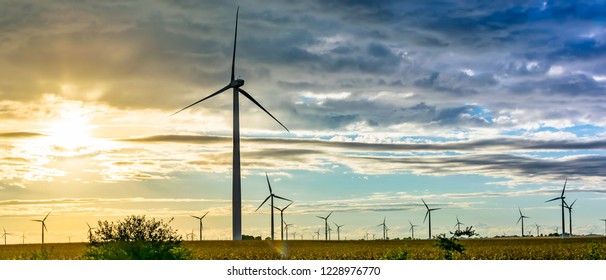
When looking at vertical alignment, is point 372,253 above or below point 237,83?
below

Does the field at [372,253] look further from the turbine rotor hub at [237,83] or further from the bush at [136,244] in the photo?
the turbine rotor hub at [237,83]

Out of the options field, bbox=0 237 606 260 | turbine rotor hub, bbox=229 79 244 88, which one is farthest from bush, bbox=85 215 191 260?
turbine rotor hub, bbox=229 79 244 88

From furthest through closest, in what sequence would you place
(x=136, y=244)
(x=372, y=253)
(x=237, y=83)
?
(x=237, y=83) → (x=372, y=253) → (x=136, y=244)

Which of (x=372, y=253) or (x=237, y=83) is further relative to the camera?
(x=237, y=83)

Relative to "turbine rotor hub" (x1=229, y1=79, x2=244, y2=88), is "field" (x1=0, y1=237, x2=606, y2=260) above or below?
below

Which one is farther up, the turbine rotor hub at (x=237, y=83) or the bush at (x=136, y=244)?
the turbine rotor hub at (x=237, y=83)

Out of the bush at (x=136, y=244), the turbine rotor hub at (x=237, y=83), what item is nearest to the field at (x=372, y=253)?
the bush at (x=136, y=244)

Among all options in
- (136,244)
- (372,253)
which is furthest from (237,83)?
(136,244)

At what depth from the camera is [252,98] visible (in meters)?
111

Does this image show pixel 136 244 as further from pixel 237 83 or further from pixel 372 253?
pixel 237 83

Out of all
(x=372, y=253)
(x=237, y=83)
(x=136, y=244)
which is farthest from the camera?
(x=237, y=83)

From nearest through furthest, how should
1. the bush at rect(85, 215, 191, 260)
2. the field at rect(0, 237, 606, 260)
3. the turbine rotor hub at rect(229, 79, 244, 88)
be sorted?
the bush at rect(85, 215, 191, 260)
the field at rect(0, 237, 606, 260)
the turbine rotor hub at rect(229, 79, 244, 88)

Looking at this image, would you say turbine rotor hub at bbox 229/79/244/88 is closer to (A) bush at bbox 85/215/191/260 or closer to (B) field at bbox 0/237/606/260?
(B) field at bbox 0/237/606/260
